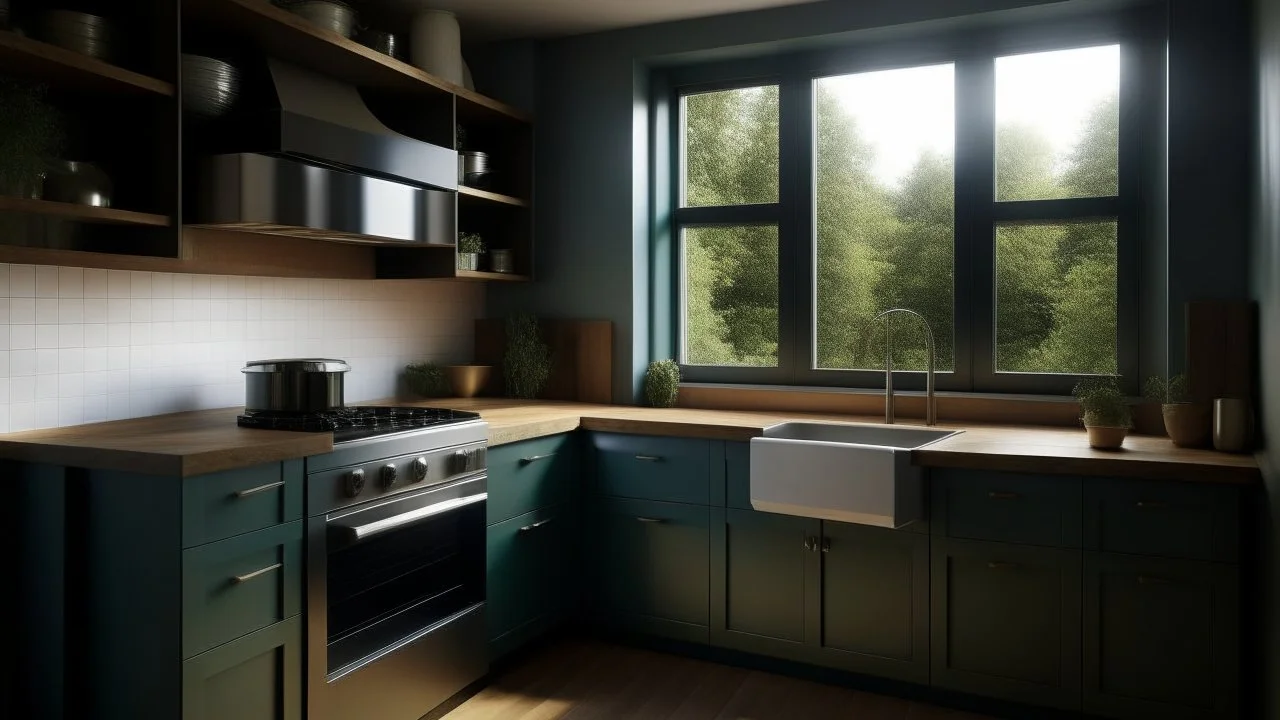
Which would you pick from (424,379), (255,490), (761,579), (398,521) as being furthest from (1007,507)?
(424,379)

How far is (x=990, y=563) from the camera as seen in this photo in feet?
9.62

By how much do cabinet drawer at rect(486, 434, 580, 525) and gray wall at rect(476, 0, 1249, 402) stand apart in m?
0.67

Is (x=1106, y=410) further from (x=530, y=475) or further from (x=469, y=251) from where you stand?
(x=469, y=251)

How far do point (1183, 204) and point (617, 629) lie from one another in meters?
2.55

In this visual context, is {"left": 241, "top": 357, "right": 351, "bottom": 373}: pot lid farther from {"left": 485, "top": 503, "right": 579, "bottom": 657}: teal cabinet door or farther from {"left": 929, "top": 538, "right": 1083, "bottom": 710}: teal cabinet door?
{"left": 929, "top": 538, "right": 1083, "bottom": 710}: teal cabinet door

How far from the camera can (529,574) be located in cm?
341

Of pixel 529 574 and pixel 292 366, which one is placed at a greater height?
pixel 292 366

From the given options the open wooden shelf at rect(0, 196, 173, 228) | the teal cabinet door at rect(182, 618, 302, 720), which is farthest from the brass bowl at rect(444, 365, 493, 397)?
the teal cabinet door at rect(182, 618, 302, 720)

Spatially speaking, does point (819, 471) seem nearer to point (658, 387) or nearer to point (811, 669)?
point (811, 669)

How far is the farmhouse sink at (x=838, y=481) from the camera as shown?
287cm

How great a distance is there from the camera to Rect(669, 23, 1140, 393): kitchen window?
3.54m

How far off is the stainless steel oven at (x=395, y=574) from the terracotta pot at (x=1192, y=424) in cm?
224

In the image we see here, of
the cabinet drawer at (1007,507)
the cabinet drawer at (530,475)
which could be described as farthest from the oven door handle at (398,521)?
the cabinet drawer at (1007,507)

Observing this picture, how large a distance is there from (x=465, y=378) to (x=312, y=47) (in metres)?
1.59
